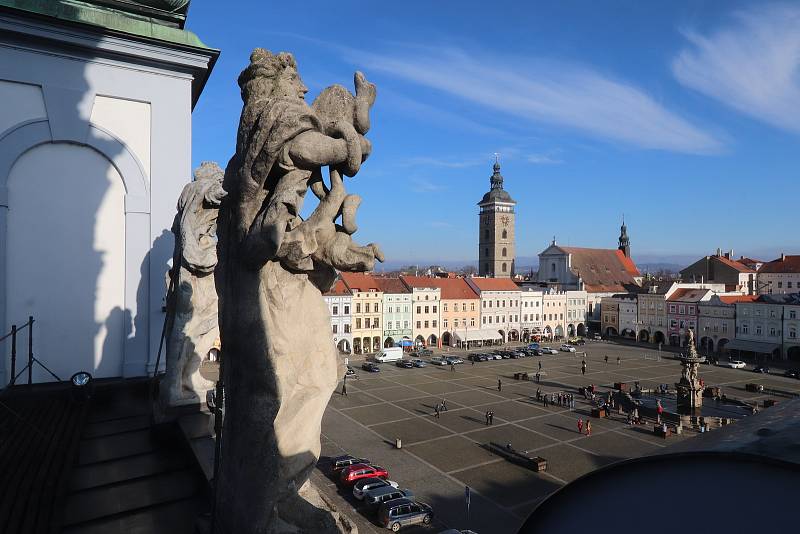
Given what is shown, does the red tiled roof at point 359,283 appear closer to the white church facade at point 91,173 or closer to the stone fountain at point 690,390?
the stone fountain at point 690,390

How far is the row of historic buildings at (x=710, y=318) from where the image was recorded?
163 ft

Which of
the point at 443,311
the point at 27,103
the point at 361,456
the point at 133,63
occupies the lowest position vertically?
the point at 361,456

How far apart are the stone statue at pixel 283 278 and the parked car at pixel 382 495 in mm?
14280

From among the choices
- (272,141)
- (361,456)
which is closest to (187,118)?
(272,141)

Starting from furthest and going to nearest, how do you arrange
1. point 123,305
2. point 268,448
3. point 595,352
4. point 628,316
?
1. point 628,316
2. point 595,352
3. point 123,305
4. point 268,448

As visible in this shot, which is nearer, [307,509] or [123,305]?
[307,509]

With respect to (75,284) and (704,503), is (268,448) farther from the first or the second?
(75,284)

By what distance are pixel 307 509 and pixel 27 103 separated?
9.28 m

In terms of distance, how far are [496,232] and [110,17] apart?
82908 millimetres

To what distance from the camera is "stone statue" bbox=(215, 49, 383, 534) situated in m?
2.72

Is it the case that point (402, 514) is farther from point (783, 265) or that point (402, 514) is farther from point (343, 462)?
point (783, 265)

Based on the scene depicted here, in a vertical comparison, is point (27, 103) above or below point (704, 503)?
above

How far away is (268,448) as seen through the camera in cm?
271

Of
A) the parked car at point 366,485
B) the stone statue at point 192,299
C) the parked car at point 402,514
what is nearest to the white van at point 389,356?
the parked car at point 366,485
